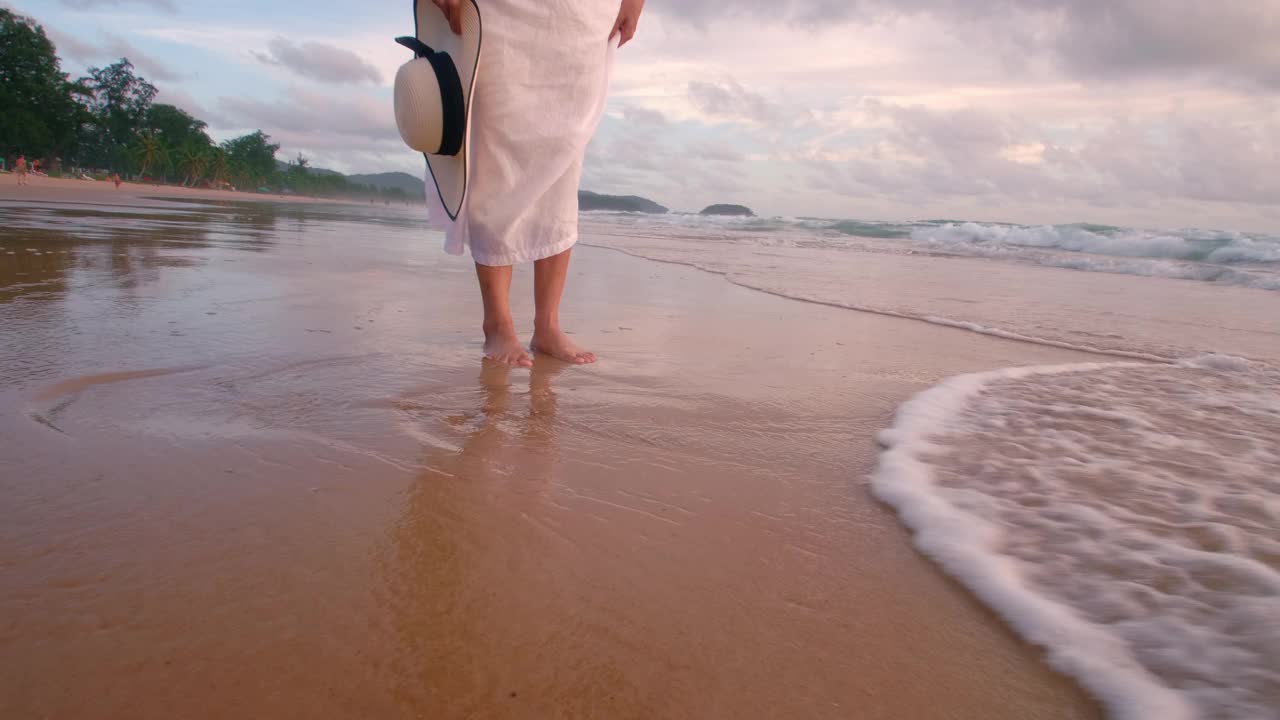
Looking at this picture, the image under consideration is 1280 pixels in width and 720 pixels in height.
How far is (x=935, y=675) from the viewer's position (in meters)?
0.86

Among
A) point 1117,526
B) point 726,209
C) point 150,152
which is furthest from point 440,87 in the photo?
point 150,152

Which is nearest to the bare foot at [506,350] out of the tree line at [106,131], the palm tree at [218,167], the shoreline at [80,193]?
the shoreline at [80,193]

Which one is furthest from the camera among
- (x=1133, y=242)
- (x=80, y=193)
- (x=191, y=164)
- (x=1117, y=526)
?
(x=191, y=164)

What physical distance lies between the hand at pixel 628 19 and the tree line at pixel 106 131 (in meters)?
60.2

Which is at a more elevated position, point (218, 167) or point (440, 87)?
point (218, 167)

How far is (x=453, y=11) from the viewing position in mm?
2137

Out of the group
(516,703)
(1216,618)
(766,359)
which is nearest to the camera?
(516,703)

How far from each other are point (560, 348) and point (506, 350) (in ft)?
0.65

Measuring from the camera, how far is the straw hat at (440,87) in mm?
2086

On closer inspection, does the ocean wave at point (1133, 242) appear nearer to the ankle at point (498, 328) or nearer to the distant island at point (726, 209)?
the ankle at point (498, 328)

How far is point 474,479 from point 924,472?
3.15ft

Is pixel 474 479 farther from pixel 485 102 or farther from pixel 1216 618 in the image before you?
pixel 485 102

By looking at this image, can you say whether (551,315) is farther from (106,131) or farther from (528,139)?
(106,131)

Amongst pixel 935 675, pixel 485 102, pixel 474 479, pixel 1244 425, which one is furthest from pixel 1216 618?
pixel 485 102
